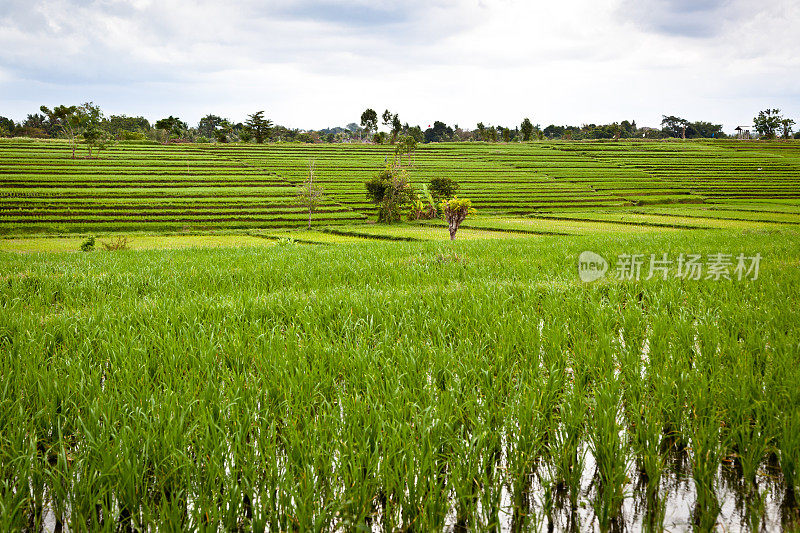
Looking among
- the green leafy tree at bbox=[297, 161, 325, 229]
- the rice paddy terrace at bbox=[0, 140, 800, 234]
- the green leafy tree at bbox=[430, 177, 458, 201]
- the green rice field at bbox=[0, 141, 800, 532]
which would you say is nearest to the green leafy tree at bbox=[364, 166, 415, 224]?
the green leafy tree at bbox=[430, 177, 458, 201]

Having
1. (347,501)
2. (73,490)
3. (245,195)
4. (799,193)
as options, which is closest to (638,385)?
(347,501)

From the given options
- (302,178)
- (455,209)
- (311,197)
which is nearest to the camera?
(455,209)

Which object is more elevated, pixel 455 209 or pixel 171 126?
pixel 171 126

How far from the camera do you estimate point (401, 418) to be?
8.24 feet

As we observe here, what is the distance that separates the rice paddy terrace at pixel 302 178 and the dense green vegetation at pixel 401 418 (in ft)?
106

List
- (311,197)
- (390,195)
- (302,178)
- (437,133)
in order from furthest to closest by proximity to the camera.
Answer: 1. (437,133)
2. (302,178)
3. (390,195)
4. (311,197)

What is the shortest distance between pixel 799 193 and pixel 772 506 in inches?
2321

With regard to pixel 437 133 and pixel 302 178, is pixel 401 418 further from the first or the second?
pixel 437 133

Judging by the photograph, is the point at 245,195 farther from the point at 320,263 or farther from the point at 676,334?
the point at 676,334

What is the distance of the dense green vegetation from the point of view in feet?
6.44

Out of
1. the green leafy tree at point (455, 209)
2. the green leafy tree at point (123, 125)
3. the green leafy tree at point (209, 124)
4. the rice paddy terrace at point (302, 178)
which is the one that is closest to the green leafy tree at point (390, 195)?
the rice paddy terrace at point (302, 178)

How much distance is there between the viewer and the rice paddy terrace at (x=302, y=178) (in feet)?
117

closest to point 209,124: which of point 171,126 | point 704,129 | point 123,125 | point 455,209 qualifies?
point 123,125

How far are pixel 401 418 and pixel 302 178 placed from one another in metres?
54.5
